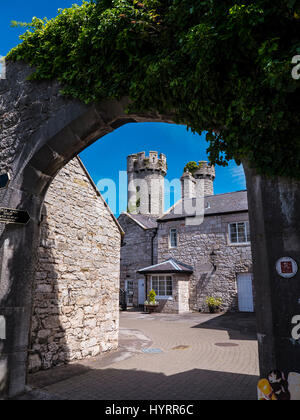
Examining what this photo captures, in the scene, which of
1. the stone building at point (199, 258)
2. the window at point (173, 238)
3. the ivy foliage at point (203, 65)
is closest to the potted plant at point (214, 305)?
the stone building at point (199, 258)

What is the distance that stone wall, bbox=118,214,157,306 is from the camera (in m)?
21.7

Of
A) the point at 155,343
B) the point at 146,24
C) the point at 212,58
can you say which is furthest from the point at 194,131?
the point at 155,343

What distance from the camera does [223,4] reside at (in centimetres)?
328

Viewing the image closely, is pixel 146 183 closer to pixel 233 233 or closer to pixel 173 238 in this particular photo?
pixel 173 238

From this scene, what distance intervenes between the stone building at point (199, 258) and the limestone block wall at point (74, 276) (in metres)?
10.6

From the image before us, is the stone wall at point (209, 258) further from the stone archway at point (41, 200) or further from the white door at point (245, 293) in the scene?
the stone archway at point (41, 200)

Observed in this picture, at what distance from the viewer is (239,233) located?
1788 cm

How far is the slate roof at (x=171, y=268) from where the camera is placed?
18.1 m

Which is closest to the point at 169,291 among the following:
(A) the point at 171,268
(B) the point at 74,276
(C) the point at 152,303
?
(C) the point at 152,303

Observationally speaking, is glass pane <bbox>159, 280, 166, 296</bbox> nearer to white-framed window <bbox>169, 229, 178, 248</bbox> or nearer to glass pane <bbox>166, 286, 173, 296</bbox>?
glass pane <bbox>166, 286, 173, 296</bbox>

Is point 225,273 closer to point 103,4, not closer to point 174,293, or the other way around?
point 174,293

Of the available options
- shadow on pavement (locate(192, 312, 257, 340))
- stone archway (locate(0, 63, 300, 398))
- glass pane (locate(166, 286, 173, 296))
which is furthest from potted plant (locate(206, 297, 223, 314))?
stone archway (locate(0, 63, 300, 398))

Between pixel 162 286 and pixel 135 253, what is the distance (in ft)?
14.6

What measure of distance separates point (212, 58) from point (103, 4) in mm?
2175
